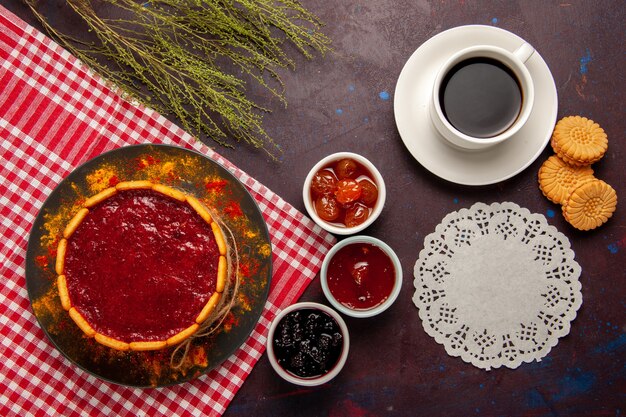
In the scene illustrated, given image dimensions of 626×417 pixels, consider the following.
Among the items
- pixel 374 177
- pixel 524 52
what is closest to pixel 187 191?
pixel 374 177

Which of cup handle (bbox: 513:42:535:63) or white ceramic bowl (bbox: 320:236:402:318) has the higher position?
cup handle (bbox: 513:42:535:63)

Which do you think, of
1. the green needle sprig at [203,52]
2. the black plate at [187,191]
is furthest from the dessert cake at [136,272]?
the green needle sprig at [203,52]

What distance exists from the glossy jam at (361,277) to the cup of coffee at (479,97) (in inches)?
17.8

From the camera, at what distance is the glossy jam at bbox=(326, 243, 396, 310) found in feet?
6.16

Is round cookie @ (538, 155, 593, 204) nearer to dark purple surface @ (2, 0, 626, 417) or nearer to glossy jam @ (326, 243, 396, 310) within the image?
dark purple surface @ (2, 0, 626, 417)

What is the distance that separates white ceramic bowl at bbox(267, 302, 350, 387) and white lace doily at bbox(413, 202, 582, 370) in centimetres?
30

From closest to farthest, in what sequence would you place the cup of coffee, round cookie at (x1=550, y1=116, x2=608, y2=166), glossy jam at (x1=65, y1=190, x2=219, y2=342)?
glossy jam at (x1=65, y1=190, x2=219, y2=342)
the cup of coffee
round cookie at (x1=550, y1=116, x2=608, y2=166)

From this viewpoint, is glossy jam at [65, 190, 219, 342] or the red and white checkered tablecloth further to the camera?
the red and white checkered tablecloth

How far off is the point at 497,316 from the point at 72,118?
5.30 feet

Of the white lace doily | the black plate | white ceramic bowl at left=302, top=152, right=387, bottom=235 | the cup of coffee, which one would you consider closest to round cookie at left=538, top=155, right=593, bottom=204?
the white lace doily

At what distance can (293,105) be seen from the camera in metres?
2.01

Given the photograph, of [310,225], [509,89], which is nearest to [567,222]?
[509,89]

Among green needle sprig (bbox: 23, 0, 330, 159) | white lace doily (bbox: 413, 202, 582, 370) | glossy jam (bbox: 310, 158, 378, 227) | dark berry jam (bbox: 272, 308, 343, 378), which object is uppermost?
green needle sprig (bbox: 23, 0, 330, 159)

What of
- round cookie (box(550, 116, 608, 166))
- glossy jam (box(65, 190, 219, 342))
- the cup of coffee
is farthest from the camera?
round cookie (box(550, 116, 608, 166))
